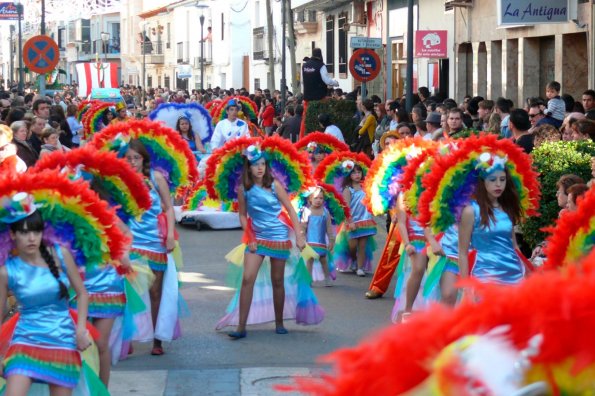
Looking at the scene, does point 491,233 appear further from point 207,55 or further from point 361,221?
point 207,55

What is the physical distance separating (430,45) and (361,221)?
1402 cm

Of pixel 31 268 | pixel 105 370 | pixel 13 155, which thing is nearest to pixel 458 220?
pixel 105 370

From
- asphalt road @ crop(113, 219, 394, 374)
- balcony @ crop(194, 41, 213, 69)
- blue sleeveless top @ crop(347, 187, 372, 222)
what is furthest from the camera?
balcony @ crop(194, 41, 213, 69)

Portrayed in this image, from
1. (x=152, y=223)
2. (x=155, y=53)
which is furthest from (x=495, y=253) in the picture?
(x=155, y=53)

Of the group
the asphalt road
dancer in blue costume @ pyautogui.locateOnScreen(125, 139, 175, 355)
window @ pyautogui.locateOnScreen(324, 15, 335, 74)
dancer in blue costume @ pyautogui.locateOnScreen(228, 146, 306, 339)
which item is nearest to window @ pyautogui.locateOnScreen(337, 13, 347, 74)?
window @ pyautogui.locateOnScreen(324, 15, 335, 74)

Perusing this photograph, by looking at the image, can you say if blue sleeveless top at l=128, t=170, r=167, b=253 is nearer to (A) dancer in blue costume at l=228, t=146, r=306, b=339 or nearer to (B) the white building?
(A) dancer in blue costume at l=228, t=146, r=306, b=339

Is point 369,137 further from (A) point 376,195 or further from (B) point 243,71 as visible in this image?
(B) point 243,71

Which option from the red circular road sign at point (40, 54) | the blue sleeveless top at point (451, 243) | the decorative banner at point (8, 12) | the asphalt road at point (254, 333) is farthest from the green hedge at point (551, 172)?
the decorative banner at point (8, 12)

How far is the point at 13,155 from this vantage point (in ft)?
35.9

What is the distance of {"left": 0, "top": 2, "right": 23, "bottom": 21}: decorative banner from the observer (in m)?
74.0

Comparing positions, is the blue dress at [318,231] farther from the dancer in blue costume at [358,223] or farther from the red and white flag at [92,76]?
the red and white flag at [92,76]

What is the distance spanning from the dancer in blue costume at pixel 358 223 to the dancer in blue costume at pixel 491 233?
556 cm

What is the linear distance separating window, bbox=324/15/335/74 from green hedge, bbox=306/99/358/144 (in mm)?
24170

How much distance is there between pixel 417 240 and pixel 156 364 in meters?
2.78
